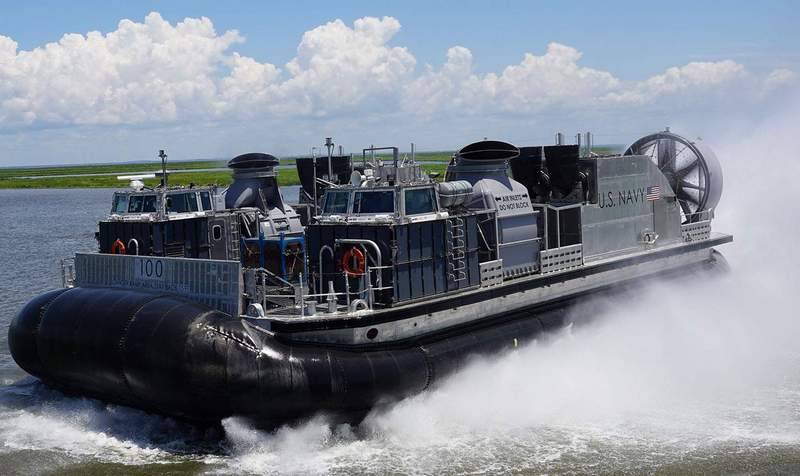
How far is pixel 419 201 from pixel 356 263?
53.0 inches

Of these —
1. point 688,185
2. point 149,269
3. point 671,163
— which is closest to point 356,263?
point 149,269

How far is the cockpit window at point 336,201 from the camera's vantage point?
1233cm

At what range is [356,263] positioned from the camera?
1162cm

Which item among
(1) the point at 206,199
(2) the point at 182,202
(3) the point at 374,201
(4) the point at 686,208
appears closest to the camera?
(3) the point at 374,201

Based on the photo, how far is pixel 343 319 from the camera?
10945 mm

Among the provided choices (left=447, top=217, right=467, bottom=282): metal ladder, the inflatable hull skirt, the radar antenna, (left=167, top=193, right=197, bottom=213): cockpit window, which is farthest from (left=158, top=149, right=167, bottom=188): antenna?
the radar antenna

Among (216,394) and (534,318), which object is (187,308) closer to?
(216,394)

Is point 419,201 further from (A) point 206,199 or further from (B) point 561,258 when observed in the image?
(A) point 206,199

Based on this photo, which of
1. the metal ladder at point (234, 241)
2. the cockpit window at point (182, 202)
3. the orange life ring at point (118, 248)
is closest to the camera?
the orange life ring at point (118, 248)

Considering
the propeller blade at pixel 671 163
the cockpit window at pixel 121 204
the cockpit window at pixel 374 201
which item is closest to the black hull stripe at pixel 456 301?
the cockpit window at pixel 374 201

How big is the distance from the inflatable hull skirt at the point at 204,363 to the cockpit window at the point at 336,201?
221 centimetres

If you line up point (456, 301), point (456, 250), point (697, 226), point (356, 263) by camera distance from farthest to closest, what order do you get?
point (697, 226), point (456, 250), point (456, 301), point (356, 263)

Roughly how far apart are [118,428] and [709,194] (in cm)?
1253

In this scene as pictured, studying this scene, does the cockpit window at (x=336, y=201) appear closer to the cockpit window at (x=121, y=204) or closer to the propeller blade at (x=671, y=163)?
the cockpit window at (x=121, y=204)
